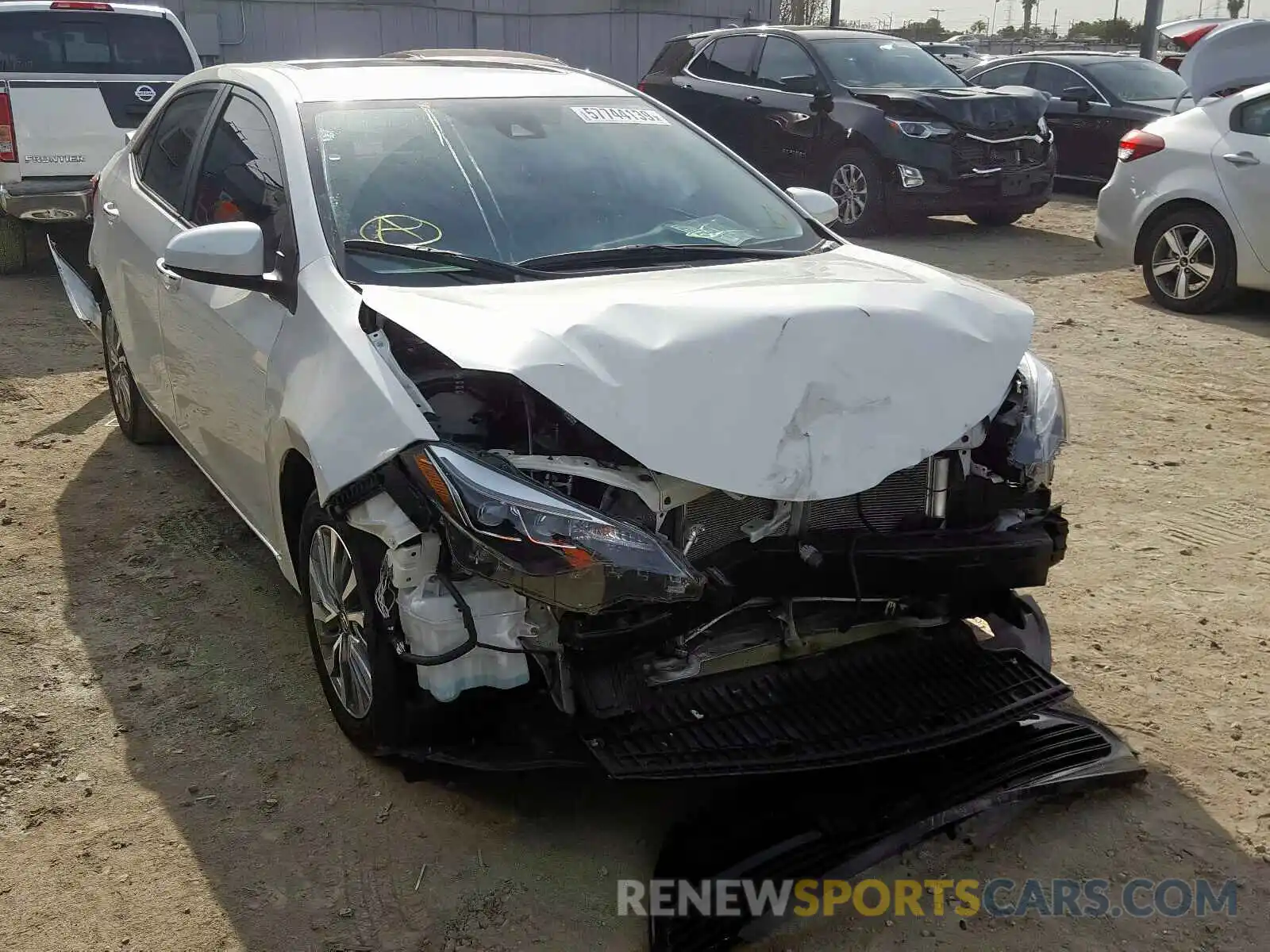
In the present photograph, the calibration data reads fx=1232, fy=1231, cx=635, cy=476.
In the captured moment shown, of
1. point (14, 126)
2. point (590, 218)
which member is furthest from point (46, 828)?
point (14, 126)

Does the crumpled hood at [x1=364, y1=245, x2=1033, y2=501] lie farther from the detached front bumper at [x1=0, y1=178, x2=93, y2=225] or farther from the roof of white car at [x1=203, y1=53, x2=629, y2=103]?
the detached front bumper at [x1=0, y1=178, x2=93, y2=225]

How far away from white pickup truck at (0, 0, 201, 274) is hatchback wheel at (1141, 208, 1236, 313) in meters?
7.10

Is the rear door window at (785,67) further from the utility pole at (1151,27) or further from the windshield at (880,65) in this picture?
the utility pole at (1151,27)

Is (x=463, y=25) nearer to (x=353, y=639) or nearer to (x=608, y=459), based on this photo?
(x=353, y=639)

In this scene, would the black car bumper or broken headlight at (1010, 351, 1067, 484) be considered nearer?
broken headlight at (1010, 351, 1067, 484)

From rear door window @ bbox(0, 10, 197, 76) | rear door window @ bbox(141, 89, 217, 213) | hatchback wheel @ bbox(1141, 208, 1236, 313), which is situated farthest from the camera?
rear door window @ bbox(0, 10, 197, 76)

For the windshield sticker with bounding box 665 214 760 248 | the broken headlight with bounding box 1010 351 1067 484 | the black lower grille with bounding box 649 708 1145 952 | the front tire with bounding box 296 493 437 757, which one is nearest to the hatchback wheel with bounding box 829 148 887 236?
the windshield sticker with bounding box 665 214 760 248

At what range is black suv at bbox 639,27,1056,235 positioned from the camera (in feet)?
35.7

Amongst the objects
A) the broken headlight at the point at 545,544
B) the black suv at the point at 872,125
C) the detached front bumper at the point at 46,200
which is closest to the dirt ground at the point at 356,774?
the broken headlight at the point at 545,544

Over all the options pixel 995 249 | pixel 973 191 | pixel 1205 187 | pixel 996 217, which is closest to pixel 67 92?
pixel 973 191

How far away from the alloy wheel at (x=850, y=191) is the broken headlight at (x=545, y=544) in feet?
29.6

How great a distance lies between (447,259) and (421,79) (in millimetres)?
1014

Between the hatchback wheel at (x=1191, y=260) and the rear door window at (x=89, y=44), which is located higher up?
the rear door window at (x=89, y=44)

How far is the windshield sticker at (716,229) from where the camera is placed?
3.89 m
